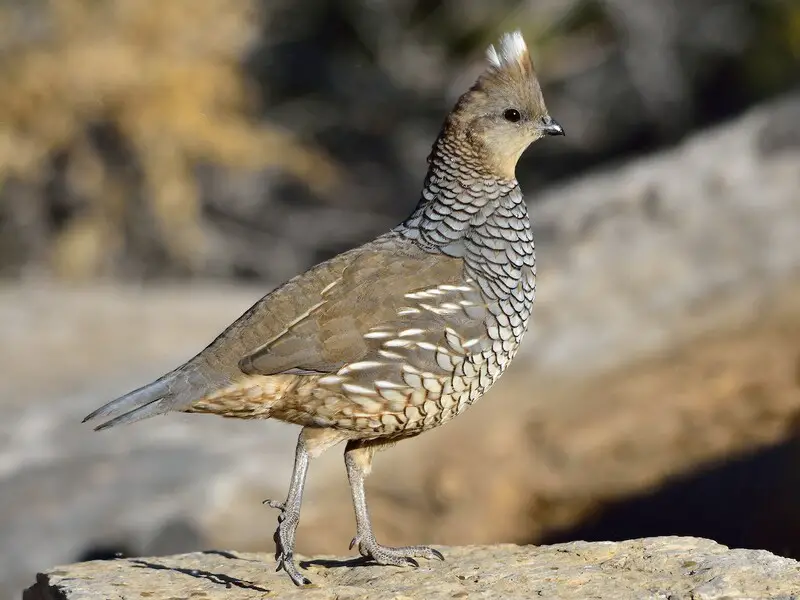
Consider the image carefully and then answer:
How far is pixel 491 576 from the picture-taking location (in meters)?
4.92

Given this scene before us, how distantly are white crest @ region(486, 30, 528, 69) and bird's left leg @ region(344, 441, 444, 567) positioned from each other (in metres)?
1.77

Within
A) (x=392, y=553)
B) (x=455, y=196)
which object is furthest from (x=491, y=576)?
(x=455, y=196)

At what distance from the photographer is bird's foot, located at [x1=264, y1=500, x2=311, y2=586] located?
4.96 metres

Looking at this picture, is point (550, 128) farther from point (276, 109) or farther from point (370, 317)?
point (276, 109)

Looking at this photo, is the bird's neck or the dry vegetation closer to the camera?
the bird's neck

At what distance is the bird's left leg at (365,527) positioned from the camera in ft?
17.5

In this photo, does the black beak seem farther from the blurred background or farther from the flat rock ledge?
the blurred background

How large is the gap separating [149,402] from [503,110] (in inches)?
76.6

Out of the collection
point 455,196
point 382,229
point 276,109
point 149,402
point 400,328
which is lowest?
point 149,402

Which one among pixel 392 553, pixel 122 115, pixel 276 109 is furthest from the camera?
pixel 276 109

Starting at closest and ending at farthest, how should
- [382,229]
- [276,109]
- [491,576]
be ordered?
[491,576] < [382,229] < [276,109]

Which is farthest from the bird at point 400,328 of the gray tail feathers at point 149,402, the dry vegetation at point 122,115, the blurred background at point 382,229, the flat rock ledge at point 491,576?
the dry vegetation at point 122,115

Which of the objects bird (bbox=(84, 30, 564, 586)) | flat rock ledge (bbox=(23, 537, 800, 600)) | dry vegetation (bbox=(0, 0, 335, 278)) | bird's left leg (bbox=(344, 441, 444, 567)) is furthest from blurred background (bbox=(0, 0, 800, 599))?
bird (bbox=(84, 30, 564, 586))

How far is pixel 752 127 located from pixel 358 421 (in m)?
5.70
